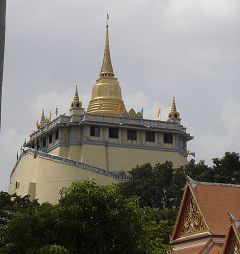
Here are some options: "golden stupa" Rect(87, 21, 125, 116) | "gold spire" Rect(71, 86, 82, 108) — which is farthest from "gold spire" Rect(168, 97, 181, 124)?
"gold spire" Rect(71, 86, 82, 108)

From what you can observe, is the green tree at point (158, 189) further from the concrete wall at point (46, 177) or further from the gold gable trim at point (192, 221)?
the gold gable trim at point (192, 221)

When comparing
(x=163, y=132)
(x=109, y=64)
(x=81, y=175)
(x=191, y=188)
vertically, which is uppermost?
(x=109, y=64)

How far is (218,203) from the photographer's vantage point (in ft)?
107

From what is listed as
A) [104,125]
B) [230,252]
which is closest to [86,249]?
[230,252]

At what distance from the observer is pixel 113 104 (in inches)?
3039

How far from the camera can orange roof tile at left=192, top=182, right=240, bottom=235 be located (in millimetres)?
31438

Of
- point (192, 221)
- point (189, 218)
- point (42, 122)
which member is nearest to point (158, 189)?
point (189, 218)

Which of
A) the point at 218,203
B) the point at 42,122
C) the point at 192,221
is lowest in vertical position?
the point at 192,221

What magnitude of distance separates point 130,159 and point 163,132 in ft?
14.7

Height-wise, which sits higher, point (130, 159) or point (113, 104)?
point (113, 104)

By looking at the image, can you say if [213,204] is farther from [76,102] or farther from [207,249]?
[76,102]

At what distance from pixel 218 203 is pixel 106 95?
46.0 meters

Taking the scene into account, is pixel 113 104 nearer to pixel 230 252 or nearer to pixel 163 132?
pixel 163 132

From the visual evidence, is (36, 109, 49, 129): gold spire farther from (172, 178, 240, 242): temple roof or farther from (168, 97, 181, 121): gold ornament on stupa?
(172, 178, 240, 242): temple roof
